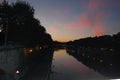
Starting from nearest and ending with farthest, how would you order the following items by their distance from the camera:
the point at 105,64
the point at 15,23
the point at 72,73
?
the point at 15,23, the point at 72,73, the point at 105,64

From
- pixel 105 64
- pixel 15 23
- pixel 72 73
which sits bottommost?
pixel 72 73

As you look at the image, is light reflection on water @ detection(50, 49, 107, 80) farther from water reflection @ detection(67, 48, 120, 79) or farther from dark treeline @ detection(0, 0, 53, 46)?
dark treeline @ detection(0, 0, 53, 46)

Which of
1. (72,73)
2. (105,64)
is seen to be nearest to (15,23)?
(72,73)

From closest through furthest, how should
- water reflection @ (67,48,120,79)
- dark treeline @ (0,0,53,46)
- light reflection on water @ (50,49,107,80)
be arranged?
dark treeline @ (0,0,53,46), light reflection on water @ (50,49,107,80), water reflection @ (67,48,120,79)

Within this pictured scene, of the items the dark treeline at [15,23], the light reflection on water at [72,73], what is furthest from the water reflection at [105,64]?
the dark treeline at [15,23]

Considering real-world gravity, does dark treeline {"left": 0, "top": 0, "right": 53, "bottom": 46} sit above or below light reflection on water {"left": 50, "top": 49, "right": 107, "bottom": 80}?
above

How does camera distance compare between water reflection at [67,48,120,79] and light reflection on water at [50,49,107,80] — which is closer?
light reflection on water at [50,49,107,80]

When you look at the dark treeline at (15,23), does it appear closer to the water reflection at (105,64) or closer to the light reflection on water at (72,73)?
the light reflection on water at (72,73)

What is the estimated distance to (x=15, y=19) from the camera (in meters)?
54.0

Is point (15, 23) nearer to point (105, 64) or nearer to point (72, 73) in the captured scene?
point (72, 73)

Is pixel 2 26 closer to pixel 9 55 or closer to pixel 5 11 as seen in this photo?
pixel 5 11

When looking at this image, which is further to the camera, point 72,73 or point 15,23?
point 72,73

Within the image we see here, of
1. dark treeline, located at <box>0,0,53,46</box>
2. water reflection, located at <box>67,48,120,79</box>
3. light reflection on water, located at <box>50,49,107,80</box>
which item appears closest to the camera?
dark treeline, located at <box>0,0,53,46</box>

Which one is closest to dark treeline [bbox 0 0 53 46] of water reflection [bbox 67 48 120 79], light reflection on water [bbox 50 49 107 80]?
light reflection on water [bbox 50 49 107 80]
